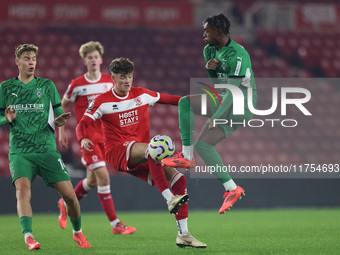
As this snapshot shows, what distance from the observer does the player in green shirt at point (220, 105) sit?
6.03 meters

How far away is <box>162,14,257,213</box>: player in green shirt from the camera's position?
603cm

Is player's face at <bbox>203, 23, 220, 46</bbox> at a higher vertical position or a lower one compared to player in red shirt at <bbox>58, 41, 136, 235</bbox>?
higher

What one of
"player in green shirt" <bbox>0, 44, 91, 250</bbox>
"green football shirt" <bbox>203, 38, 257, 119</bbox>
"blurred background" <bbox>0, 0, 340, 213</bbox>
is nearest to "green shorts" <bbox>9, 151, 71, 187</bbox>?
"player in green shirt" <bbox>0, 44, 91, 250</bbox>

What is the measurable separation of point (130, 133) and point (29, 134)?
1.04m

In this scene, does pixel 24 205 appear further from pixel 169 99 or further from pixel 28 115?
pixel 169 99

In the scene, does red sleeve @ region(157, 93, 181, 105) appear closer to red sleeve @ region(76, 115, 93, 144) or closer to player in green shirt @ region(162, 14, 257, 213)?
player in green shirt @ region(162, 14, 257, 213)

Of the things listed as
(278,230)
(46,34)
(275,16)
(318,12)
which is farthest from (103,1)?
(278,230)

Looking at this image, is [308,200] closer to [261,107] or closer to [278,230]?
[261,107]

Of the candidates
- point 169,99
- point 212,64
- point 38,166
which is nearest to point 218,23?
point 212,64

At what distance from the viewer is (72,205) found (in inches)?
251

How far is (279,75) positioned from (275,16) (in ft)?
6.93

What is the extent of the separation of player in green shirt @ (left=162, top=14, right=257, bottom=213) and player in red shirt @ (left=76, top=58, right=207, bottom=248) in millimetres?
226

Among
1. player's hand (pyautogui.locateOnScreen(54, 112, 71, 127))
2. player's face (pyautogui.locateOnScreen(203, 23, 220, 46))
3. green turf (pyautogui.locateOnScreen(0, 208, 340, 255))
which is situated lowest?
green turf (pyautogui.locateOnScreen(0, 208, 340, 255))

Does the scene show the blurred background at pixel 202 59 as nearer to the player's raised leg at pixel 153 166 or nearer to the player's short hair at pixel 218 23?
the player's raised leg at pixel 153 166
